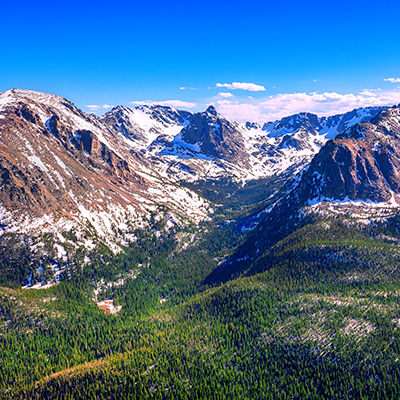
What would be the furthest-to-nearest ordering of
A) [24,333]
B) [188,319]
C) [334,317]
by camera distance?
[188,319] → [24,333] → [334,317]

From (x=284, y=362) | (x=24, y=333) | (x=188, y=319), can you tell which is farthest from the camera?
(x=188, y=319)

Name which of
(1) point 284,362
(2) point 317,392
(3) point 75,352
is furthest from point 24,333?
(2) point 317,392

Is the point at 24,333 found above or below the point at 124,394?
above

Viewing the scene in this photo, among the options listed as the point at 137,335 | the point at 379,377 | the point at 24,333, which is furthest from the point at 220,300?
the point at 24,333

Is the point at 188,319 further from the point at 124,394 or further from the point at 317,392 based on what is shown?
the point at 317,392

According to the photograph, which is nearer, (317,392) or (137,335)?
(317,392)

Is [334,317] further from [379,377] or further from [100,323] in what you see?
[100,323]

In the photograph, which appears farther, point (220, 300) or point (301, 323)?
point (220, 300)

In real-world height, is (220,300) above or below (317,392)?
above

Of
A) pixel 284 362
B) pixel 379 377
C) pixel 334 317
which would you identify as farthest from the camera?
pixel 334 317
